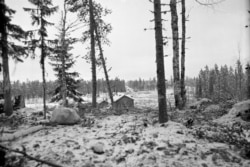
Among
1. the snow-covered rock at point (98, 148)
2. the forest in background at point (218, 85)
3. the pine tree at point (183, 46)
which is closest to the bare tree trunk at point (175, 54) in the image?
the pine tree at point (183, 46)

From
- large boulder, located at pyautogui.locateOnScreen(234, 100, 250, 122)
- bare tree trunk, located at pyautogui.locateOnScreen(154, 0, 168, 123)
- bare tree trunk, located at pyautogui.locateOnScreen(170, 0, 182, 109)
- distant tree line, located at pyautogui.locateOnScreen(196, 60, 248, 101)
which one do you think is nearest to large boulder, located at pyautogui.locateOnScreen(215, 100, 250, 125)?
large boulder, located at pyautogui.locateOnScreen(234, 100, 250, 122)

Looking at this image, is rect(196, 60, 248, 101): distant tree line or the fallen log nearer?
the fallen log

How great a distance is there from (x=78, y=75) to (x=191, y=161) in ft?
58.3

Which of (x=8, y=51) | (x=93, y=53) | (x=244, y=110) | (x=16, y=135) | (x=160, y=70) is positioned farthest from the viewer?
(x=93, y=53)

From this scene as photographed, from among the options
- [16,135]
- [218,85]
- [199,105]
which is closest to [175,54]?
[199,105]

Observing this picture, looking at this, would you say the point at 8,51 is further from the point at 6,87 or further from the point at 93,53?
the point at 93,53

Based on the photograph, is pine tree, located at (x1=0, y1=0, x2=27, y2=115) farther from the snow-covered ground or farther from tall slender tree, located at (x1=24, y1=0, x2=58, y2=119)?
the snow-covered ground

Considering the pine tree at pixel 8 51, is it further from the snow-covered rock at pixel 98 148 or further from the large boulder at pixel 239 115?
the large boulder at pixel 239 115

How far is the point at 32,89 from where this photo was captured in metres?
96.2

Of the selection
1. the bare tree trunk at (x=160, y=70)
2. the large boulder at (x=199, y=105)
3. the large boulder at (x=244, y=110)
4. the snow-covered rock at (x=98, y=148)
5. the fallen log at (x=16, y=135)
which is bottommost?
the snow-covered rock at (x=98, y=148)

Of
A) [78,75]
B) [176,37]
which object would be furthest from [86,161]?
[78,75]

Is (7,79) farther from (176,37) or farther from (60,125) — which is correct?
(176,37)

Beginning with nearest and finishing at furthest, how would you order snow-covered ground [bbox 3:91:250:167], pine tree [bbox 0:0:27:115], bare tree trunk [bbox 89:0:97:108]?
1. snow-covered ground [bbox 3:91:250:167]
2. pine tree [bbox 0:0:27:115]
3. bare tree trunk [bbox 89:0:97:108]

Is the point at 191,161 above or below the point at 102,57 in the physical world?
below
